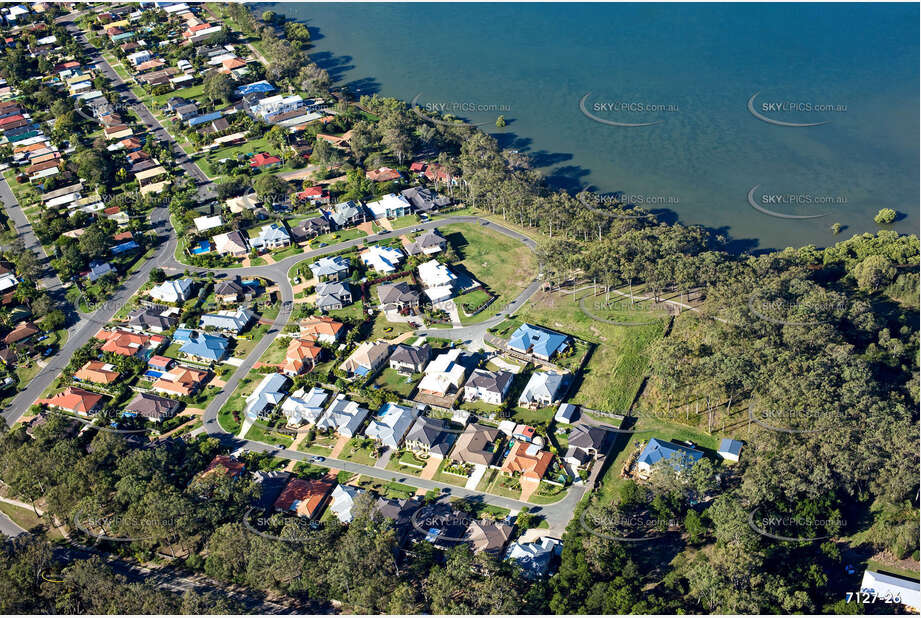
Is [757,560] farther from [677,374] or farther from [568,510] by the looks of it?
[677,374]

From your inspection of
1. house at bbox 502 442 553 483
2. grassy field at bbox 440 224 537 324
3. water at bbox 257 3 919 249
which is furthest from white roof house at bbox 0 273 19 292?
water at bbox 257 3 919 249

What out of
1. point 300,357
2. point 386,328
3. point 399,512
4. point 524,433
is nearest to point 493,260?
point 386,328

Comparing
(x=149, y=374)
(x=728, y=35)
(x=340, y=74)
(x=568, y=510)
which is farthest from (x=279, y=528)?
(x=728, y=35)

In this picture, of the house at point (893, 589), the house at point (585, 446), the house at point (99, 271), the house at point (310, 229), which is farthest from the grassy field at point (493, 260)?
the house at point (893, 589)

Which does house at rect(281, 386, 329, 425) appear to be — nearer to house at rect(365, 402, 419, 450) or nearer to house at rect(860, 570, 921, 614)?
house at rect(365, 402, 419, 450)

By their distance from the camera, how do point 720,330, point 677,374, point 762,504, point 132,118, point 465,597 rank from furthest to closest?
1. point 132,118
2. point 720,330
3. point 677,374
4. point 762,504
5. point 465,597
